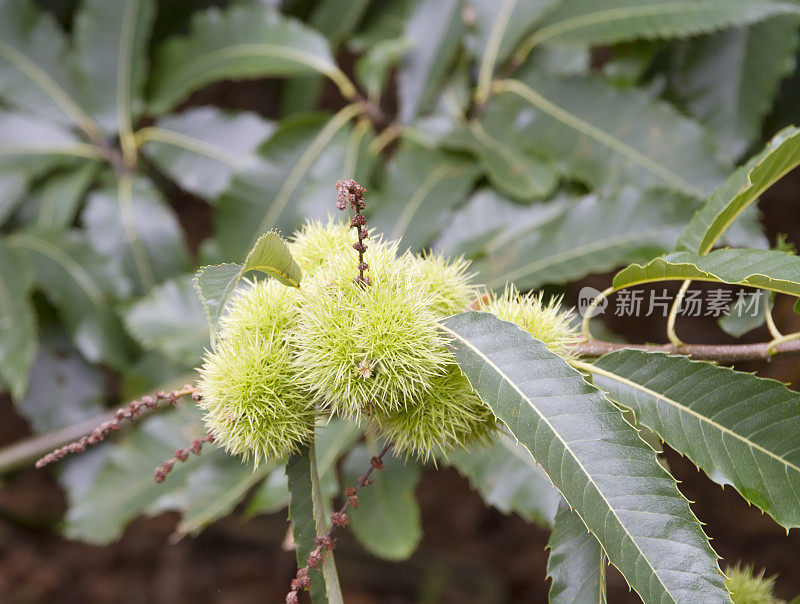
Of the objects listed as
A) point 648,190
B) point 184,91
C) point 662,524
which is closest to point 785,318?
point 648,190

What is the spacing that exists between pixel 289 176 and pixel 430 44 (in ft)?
1.37

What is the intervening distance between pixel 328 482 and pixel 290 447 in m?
0.58

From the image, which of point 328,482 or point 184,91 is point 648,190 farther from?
point 184,91

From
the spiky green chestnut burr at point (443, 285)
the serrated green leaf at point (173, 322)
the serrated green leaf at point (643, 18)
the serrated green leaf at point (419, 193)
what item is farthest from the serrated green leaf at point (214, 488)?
the serrated green leaf at point (643, 18)

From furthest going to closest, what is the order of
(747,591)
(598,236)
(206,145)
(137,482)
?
1. (206,145)
2. (137,482)
3. (598,236)
4. (747,591)

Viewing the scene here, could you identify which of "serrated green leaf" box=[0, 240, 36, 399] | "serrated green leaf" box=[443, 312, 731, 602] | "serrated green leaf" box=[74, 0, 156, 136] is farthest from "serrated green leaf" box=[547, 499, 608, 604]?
"serrated green leaf" box=[74, 0, 156, 136]

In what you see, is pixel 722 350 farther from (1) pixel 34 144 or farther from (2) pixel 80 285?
(1) pixel 34 144

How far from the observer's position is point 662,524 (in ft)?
1.80

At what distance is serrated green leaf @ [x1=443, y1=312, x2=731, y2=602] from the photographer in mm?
542

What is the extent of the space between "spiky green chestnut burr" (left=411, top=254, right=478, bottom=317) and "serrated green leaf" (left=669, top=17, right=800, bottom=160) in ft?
2.69

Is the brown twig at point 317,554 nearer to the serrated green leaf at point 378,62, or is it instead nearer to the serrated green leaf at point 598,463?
the serrated green leaf at point 598,463

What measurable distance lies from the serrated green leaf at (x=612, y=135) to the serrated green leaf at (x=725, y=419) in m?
0.56

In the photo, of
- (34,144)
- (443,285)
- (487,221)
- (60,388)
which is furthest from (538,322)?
(34,144)

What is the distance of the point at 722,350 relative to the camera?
0.71 m
